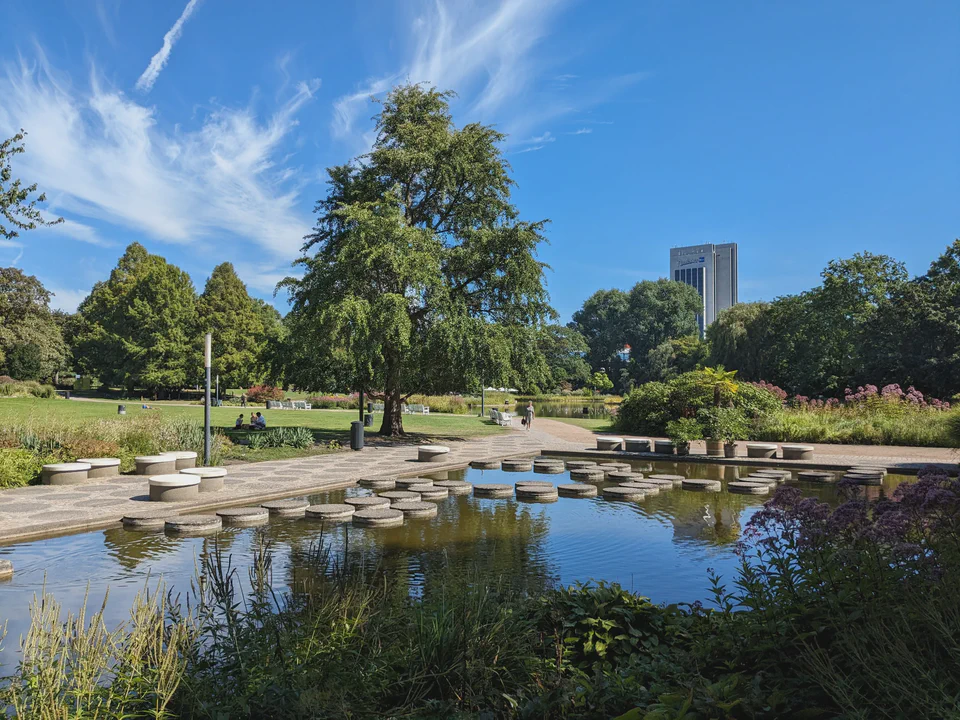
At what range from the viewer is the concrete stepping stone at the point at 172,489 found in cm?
1017

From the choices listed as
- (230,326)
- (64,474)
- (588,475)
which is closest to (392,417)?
(588,475)

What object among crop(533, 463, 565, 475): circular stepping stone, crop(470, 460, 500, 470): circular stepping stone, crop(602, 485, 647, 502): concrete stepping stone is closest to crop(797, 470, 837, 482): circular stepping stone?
crop(602, 485, 647, 502): concrete stepping stone

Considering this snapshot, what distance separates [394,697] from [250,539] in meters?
5.31

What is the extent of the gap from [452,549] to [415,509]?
2.15 meters

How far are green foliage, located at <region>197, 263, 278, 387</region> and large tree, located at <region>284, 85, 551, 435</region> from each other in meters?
30.1

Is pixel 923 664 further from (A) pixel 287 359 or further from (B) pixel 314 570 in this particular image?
(A) pixel 287 359

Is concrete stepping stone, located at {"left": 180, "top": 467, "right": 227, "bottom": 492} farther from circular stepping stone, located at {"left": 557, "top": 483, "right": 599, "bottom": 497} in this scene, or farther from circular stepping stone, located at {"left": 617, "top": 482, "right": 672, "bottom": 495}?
circular stepping stone, located at {"left": 617, "top": 482, "right": 672, "bottom": 495}

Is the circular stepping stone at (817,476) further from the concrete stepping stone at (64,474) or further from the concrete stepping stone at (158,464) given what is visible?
the concrete stepping stone at (64,474)

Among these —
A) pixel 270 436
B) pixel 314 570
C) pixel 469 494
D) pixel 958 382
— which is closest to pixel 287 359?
pixel 270 436

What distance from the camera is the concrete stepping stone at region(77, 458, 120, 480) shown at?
12500mm

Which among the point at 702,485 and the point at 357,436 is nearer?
the point at 702,485

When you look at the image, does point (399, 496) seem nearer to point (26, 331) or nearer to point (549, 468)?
point (549, 468)

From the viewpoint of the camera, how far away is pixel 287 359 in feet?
70.2

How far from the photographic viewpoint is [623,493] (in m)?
11.3
